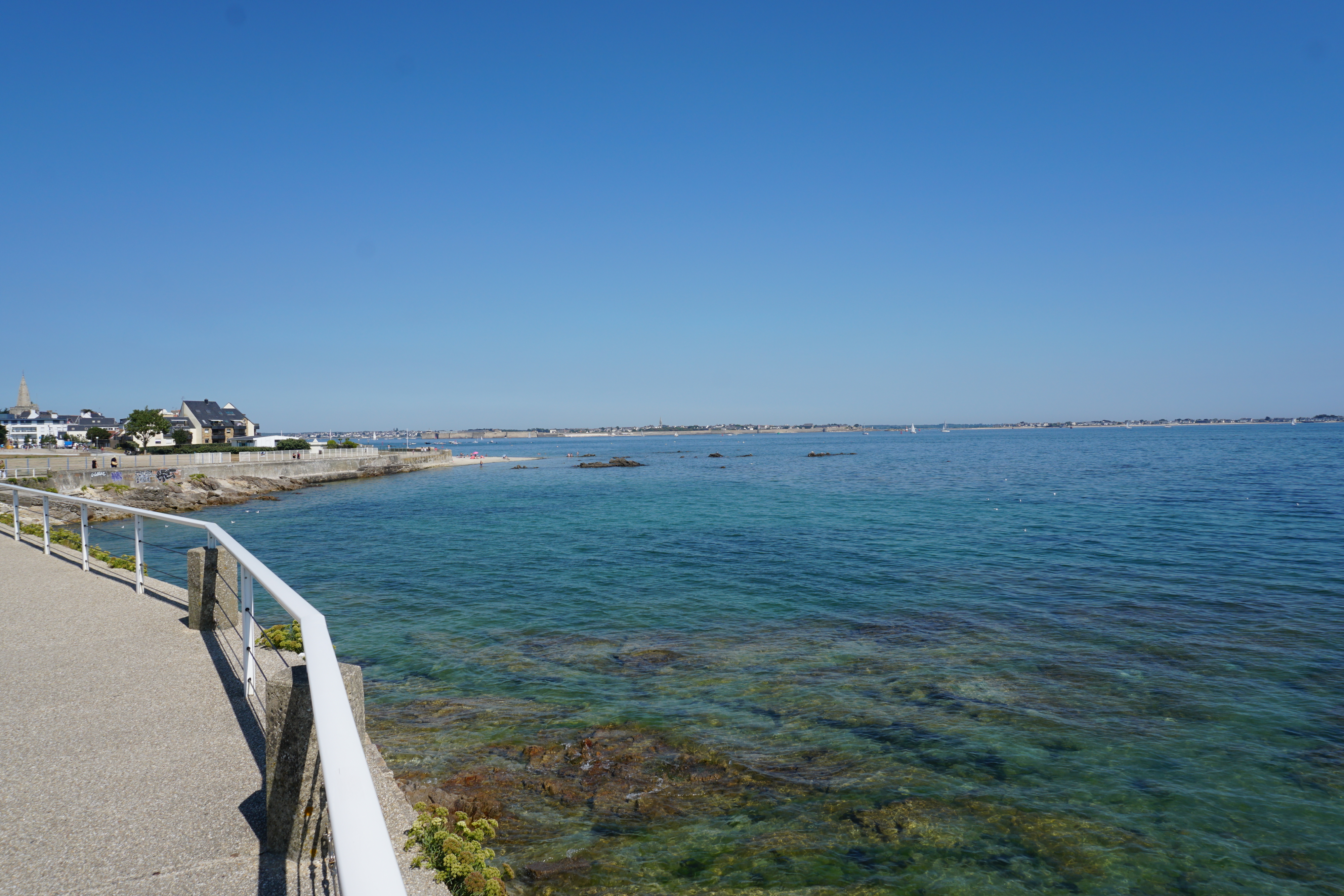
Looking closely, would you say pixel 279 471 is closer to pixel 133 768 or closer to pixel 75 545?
pixel 75 545

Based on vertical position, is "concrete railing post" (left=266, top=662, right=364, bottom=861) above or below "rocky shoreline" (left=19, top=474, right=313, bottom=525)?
above

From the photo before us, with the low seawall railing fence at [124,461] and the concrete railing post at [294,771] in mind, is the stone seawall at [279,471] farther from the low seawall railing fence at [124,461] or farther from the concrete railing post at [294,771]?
the concrete railing post at [294,771]

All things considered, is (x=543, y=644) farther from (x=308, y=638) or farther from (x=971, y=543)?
(x=971, y=543)

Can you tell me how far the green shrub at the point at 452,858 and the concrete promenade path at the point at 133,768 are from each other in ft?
0.41

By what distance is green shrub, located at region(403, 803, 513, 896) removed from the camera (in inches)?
180

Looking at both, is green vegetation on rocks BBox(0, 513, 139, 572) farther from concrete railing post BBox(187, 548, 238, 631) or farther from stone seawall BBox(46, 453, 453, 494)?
stone seawall BBox(46, 453, 453, 494)

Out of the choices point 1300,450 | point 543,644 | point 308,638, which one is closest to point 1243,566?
point 543,644

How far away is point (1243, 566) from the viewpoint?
20.1m

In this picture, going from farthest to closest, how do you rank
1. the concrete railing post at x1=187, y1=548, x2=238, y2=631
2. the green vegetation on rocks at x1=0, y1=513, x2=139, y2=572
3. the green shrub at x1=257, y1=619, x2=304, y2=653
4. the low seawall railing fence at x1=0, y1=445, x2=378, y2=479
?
the low seawall railing fence at x1=0, y1=445, x2=378, y2=479 → the green vegetation on rocks at x1=0, y1=513, x2=139, y2=572 → the concrete railing post at x1=187, y1=548, x2=238, y2=631 → the green shrub at x1=257, y1=619, x2=304, y2=653

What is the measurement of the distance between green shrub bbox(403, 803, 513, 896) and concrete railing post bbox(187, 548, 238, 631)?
14.8 ft

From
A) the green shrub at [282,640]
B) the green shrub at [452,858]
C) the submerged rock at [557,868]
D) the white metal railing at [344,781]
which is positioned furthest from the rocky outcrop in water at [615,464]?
the white metal railing at [344,781]

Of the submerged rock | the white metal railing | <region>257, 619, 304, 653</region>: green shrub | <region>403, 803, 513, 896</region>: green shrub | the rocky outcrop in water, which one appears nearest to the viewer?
the white metal railing

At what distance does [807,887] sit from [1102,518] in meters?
30.2

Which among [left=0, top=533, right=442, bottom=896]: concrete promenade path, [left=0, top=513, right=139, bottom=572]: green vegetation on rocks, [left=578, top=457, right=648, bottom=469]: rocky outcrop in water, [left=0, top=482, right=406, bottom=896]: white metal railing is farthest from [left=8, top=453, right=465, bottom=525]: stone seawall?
[left=578, top=457, right=648, bottom=469]: rocky outcrop in water
